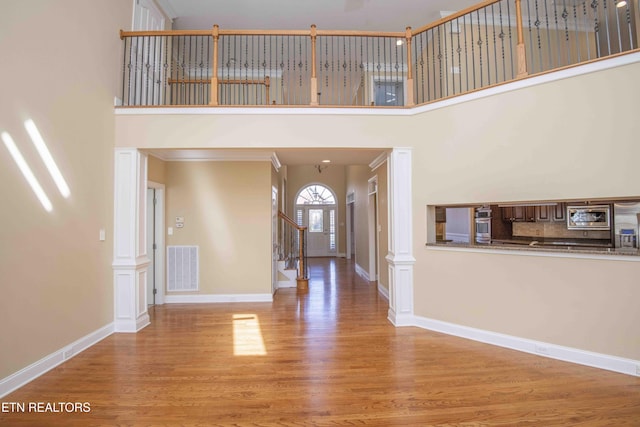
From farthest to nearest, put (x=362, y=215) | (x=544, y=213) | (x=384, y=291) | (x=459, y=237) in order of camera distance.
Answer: (x=362, y=215) < (x=459, y=237) < (x=384, y=291) < (x=544, y=213)

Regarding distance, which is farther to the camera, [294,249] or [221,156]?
[294,249]

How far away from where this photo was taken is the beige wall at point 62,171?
8.17 ft

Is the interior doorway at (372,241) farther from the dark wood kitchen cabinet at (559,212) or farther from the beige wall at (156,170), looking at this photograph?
the beige wall at (156,170)

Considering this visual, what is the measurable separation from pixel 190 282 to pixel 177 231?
89cm

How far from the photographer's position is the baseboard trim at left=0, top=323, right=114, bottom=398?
244 cm

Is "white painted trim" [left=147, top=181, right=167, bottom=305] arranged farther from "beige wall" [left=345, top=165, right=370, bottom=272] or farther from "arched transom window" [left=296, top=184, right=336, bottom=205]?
"arched transom window" [left=296, top=184, right=336, bottom=205]

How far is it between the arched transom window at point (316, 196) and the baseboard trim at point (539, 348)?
8216 millimetres

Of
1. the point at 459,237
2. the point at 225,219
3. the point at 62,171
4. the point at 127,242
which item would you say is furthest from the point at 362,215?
the point at 62,171

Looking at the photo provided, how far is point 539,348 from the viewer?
10.3 feet

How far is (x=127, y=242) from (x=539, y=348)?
4781mm

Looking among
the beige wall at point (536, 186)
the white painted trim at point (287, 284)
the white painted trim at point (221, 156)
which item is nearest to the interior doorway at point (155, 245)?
the white painted trim at point (221, 156)

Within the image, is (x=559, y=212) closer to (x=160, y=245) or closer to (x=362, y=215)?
(x=362, y=215)

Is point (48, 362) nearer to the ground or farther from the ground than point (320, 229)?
nearer to the ground

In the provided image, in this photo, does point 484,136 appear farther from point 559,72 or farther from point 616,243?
point 616,243
